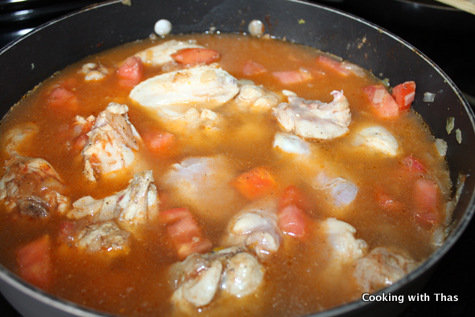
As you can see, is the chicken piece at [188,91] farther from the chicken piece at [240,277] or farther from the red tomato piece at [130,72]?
the chicken piece at [240,277]

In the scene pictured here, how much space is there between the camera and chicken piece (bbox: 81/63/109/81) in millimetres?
3170

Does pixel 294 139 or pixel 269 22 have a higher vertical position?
pixel 269 22

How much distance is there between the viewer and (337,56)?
11.5ft

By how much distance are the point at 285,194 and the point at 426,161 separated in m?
0.89

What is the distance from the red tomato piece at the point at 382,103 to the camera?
2973mm

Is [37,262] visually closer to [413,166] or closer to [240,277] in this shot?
[240,277]

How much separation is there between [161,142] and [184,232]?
669 mm

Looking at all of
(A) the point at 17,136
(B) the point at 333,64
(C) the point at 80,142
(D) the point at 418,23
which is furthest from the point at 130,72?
(D) the point at 418,23

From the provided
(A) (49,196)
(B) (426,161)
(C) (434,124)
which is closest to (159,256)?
(A) (49,196)

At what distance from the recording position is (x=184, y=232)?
2.21 metres

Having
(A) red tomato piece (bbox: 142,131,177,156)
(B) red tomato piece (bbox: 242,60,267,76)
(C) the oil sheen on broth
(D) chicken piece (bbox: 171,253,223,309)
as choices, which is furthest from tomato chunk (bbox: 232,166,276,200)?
(B) red tomato piece (bbox: 242,60,267,76)

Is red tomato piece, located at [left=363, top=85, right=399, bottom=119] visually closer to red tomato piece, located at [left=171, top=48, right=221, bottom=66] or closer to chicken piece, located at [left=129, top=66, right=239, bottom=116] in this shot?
chicken piece, located at [left=129, top=66, right=239, bottom=116]

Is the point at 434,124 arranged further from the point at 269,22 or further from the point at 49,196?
the point at 49,196

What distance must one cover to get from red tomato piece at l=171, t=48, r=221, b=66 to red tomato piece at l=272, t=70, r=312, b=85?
1.56ft
